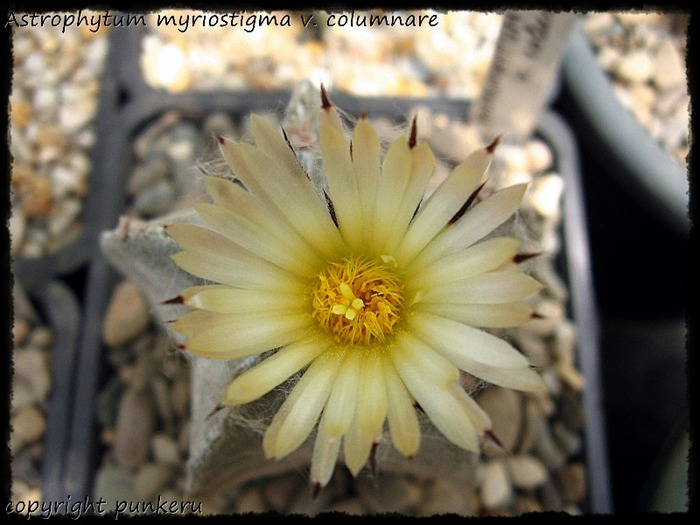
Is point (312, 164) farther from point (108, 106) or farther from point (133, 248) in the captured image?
point (108, 106)

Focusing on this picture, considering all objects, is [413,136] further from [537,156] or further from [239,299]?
[537,156]

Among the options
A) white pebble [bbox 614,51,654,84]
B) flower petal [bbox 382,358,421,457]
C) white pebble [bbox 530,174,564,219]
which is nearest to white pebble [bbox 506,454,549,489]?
white pebble [bbox 530,174,564,219]

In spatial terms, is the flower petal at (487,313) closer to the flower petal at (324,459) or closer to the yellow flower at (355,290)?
the yellow flower at (355,290)

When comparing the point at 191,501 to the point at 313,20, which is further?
the point at 313,20

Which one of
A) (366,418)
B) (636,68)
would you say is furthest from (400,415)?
(636,68)

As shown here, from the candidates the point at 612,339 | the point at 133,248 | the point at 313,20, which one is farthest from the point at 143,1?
the point at 612,339

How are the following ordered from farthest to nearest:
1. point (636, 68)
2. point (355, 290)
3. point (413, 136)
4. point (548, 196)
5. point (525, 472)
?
point (636, 68), point (548, 196), point (525, 472), point (355, 290), point (413, 136)

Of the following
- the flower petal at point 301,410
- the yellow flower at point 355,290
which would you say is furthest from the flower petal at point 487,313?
the flower petal at point 301,410
